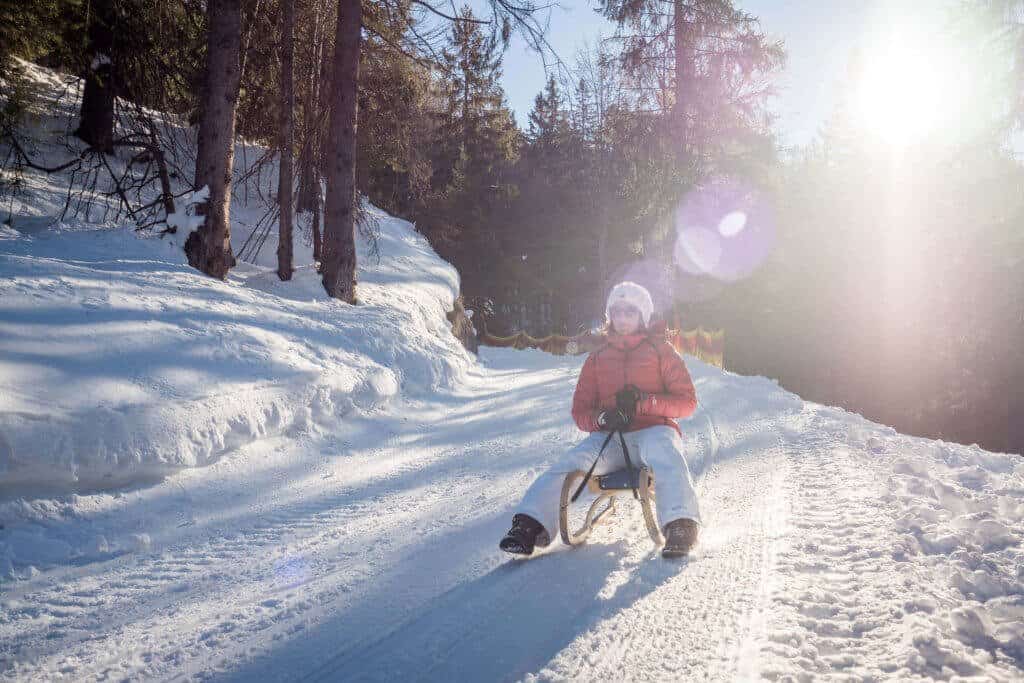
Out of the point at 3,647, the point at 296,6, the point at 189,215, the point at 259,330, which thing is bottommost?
the point at 3,647

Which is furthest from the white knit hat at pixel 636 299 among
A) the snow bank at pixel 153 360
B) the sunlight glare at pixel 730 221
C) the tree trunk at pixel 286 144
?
the sunlight glare at pixel 730 221

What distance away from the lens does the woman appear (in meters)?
3.12

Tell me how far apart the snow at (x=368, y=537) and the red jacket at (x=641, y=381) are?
698mm

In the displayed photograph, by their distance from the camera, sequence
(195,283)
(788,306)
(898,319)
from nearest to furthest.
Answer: (195,283) → (898,319) → (788,306)

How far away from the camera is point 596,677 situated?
6.84ft

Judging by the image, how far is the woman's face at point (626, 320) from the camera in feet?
13.1

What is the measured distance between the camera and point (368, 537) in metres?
3.40

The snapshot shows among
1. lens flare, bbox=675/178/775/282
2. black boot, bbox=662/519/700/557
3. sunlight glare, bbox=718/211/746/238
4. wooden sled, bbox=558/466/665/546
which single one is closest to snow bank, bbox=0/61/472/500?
wooden sled, bbox=558/466/665/546

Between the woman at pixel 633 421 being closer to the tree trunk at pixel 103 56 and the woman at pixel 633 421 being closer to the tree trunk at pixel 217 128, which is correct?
the tree trunk at pixel 217 128

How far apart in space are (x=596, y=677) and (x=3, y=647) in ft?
7.21

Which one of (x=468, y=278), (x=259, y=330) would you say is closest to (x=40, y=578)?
(x=259, y=330)

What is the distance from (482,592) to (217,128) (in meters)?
6.66

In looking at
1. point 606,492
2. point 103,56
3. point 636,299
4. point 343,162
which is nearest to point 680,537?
point 606,492

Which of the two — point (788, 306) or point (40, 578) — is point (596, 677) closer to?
point (40, 578)
